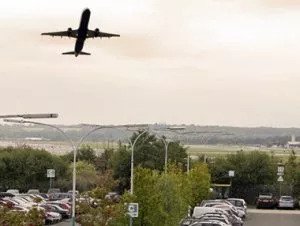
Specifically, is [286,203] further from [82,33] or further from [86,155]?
[82,33]

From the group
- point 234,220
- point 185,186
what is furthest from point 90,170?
point 234,220

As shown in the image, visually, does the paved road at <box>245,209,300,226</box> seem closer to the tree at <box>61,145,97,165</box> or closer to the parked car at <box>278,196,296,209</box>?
the parked car at <box>278,196,296,209</box>

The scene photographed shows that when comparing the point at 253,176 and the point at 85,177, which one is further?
the point at 85,177

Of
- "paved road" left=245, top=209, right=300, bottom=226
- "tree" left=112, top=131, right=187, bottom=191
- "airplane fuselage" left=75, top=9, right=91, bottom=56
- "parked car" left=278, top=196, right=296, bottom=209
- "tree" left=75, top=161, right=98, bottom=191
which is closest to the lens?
"airplane fuselage" left=75, top=9, right=91, bottom=56

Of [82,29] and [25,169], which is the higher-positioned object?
[82,29]

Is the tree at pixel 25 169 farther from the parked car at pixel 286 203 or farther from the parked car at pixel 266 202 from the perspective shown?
the parked car at pixel 286 203

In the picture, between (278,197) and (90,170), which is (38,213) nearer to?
(278,197)

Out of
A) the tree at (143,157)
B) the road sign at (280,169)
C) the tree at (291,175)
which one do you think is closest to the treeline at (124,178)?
the tree at (143,157)

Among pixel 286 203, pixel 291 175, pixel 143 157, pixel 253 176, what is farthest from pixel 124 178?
pixel 286 203

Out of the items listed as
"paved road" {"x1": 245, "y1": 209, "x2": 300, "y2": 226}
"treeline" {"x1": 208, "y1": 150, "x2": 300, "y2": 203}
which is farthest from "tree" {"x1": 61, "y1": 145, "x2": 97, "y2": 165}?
"paved road" {"x1": 245, "y1": 209, "x2": 300, "y2": 226}
